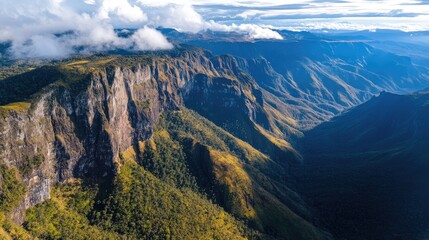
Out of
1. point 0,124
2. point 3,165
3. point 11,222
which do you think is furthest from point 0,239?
point 0,124

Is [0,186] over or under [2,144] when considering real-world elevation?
under

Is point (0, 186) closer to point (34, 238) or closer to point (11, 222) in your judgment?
point (11, 222)

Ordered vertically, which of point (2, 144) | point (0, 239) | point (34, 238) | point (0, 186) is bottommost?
point (34, 238)

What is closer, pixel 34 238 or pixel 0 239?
pixel 0 239

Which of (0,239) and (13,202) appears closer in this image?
(0,239)

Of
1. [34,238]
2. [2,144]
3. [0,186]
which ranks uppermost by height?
[2,144]

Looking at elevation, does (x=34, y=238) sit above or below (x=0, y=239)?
below

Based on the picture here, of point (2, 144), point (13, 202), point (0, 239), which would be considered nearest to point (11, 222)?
point (13, 202)

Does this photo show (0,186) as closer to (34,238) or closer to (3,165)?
(3,165)
